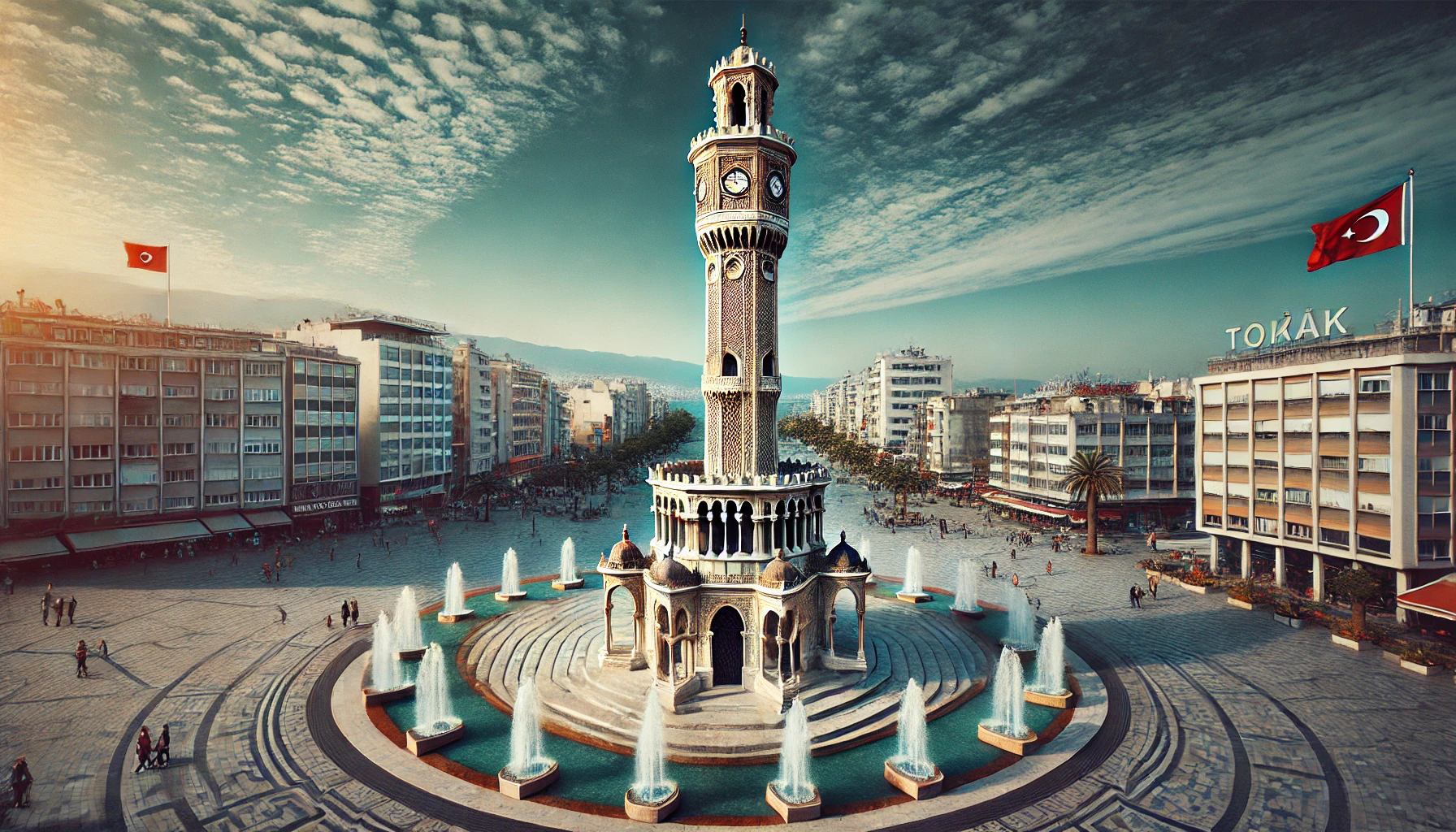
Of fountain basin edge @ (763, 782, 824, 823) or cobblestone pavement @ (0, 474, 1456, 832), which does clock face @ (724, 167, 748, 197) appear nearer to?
fountain basin edge @ (763, 782, 824, 823)

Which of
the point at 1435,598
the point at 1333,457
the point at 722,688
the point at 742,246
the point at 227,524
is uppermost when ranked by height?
the point at 742,246

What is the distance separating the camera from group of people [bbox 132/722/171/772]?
23.3 meters

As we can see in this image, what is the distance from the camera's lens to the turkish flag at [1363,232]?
120ft

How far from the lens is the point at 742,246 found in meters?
33.1

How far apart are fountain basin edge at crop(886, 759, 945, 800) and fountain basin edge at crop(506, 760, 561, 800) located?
42.9ft

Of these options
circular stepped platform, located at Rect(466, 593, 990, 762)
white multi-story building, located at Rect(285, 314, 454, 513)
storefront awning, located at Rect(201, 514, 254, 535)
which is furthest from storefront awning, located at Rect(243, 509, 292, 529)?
circular stepped platform, located at Rect(466, 593, 990, 762)

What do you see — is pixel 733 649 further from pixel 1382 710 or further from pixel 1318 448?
pixel 1318 448

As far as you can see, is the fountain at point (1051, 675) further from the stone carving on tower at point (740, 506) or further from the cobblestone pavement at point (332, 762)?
the stone carving on tower at point (740, 506)

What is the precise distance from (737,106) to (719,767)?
106ft

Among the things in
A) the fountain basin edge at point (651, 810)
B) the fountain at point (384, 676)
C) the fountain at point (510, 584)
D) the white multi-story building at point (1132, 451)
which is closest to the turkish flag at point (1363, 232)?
the white multi-story building at point (1132, 451)

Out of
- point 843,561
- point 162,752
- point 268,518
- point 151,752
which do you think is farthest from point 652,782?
point 268,518

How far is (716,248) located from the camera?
33688 mm

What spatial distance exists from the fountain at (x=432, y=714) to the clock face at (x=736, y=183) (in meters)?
26.8

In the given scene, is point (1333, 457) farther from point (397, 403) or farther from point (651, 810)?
point (397, 403)
